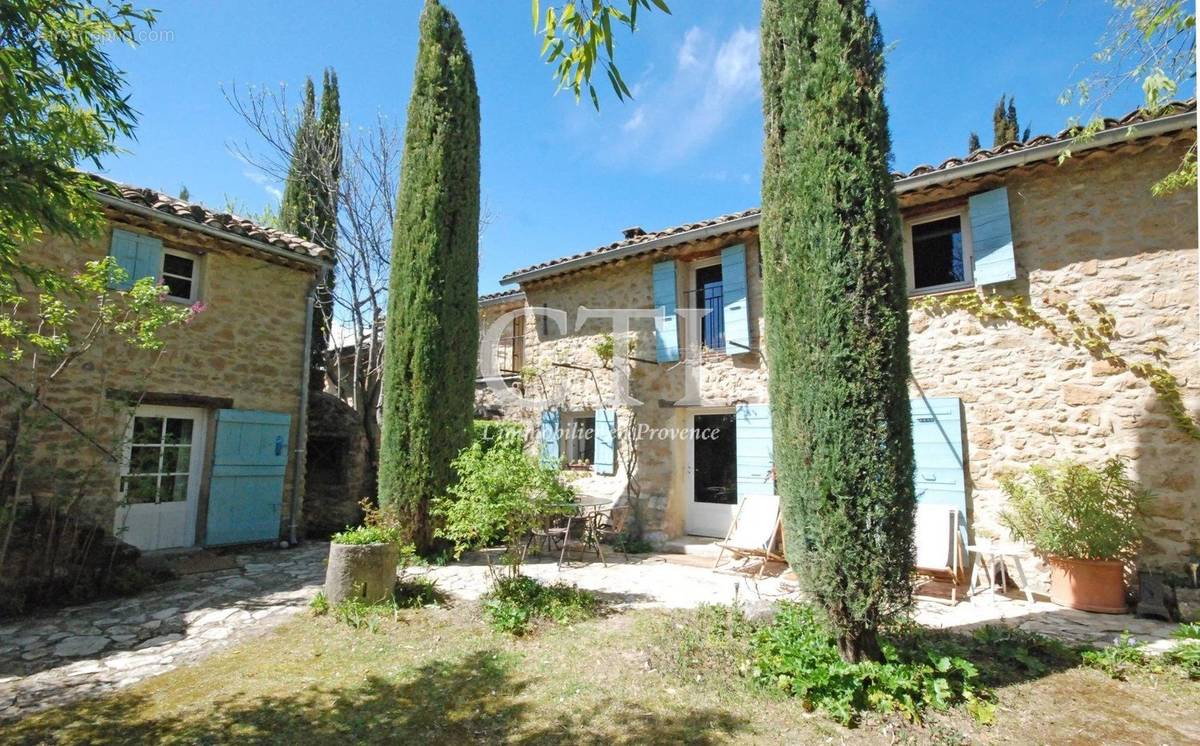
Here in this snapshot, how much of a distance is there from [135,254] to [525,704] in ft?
26.0

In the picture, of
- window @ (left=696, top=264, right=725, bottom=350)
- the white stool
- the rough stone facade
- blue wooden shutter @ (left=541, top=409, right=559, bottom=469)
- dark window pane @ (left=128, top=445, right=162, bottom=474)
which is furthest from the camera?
blue wooden shutter @ (left=541, top=409, right=559, bottom=469)

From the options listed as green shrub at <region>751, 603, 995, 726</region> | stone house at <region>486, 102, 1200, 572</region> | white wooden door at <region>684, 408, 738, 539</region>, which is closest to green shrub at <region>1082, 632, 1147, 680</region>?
green shrub at <region>751, 603, 995, 726</region>

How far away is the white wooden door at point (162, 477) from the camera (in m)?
7.39

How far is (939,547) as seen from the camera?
5.90 metres

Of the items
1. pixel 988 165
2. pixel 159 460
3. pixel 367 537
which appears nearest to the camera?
pixel 367 537

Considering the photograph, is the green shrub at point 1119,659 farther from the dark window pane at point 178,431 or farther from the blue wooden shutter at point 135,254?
the blue wooden shutter at point 135,254

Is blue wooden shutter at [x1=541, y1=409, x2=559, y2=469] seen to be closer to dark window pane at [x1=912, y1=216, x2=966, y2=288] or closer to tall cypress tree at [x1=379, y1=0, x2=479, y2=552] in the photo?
tall cypress tree at [x1=379, y1=0, x2=479, y2=552]

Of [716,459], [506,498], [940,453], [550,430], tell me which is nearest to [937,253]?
[940,453]

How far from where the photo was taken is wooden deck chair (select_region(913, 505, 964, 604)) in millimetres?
5711

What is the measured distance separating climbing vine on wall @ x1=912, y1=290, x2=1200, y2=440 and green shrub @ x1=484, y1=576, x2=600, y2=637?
17.5ft

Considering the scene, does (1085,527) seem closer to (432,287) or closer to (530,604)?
(530,604)

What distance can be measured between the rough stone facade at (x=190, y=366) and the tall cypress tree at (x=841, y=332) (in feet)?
23.5

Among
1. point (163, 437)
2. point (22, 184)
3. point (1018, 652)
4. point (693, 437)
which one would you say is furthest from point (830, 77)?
point (163, 437)

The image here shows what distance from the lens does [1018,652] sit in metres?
3.94
